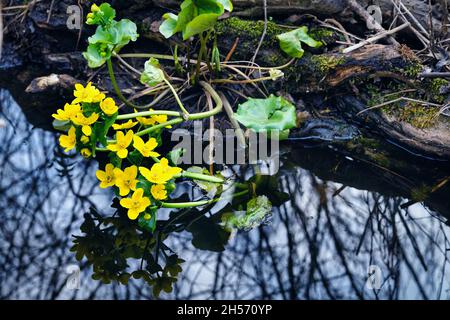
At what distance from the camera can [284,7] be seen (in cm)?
220

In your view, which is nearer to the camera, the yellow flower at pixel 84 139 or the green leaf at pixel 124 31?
the yellow flower at pixel 84 139

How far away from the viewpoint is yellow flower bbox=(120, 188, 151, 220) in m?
1.46

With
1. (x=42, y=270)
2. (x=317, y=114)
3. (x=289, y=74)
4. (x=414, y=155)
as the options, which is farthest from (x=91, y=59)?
(x=414, y=155)

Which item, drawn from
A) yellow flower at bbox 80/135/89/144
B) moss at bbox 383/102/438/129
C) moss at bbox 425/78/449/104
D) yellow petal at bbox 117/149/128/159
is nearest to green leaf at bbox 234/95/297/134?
yellow petal at bbox 117/149/128/159

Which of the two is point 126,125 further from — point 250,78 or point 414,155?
point 414,155

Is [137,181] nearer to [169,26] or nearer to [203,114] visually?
[203,114]

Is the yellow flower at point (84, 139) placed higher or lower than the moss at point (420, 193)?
higher

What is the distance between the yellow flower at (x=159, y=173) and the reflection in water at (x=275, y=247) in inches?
8.8

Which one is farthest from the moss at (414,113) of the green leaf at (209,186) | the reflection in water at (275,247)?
the green leaf at (209,186)

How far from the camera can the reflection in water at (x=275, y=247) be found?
56.6 inches

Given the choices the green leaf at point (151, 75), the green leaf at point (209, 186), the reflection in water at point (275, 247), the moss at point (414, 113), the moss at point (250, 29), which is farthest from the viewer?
the moss at point (250, 29)

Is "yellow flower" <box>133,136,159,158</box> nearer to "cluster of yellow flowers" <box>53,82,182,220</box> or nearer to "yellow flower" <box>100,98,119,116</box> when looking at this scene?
"cluster of yellow flowers" <box>53,82,182,220</box>

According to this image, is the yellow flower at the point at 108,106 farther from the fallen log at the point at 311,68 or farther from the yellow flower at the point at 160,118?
the fallen log at the point at 311,68
